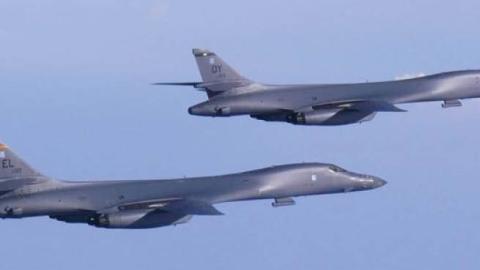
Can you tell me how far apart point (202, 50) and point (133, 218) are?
53.2ft

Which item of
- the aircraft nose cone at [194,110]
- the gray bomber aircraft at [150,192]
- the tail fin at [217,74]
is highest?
the tail fin at [217,74]

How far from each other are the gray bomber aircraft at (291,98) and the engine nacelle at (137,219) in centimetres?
1024

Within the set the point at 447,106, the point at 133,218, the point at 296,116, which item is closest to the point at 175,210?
the point at 133,218

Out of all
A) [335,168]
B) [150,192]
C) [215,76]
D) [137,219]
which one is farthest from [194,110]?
[137,219]

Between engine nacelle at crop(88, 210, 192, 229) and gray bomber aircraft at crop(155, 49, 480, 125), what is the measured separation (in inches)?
403

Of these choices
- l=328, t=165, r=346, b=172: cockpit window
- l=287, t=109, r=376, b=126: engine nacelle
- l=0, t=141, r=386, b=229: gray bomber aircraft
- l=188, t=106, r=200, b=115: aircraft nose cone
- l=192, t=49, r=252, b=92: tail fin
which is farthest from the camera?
l=192, t=49, r=252, b=92: tail fin

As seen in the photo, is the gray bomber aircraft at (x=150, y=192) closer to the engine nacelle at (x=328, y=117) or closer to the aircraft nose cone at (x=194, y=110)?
the engine nacelle at (x=328, y=117)

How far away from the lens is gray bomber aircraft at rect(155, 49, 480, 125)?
12644 centimetres

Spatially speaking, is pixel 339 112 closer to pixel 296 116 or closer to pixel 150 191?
pixel 296 116

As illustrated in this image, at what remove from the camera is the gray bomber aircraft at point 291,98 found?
126m

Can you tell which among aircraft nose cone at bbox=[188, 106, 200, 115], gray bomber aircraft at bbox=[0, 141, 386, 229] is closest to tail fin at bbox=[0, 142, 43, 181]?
gray bomber aircraft at bbox=[0, 141, 386, 229]

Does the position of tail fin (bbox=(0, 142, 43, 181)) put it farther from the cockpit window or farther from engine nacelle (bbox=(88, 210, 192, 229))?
the cockpit window

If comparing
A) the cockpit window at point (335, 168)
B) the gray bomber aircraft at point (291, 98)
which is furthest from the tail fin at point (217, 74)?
the cockpit window at point (335, 168)

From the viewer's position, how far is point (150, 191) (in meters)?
120
